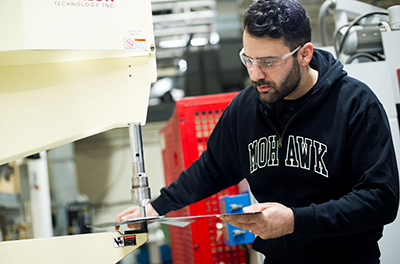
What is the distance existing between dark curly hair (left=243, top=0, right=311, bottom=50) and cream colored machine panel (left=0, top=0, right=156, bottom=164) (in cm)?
36

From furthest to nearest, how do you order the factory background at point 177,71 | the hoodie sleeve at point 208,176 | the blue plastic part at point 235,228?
the factory background at point 177,71
the blue plastic part at point 235,228
the hoodie sleeve at point 208,176

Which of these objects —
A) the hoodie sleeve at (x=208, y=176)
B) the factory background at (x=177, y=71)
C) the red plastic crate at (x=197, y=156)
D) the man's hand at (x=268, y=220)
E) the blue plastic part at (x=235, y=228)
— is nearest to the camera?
the man's hand at (x=268, y=220)

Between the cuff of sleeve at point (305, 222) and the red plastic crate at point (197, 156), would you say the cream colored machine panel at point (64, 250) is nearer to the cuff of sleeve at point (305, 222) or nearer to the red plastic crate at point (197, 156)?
the cuff of sleeve at point (305, 222)

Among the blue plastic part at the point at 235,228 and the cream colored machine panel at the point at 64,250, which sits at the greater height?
the cream colored machine panel at the point at 64,250

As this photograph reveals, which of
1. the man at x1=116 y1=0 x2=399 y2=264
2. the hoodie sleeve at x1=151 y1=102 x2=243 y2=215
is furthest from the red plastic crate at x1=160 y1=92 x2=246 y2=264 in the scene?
the man at x1=116 y1=0 x2=399 y2=264

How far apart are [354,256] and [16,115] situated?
110cm

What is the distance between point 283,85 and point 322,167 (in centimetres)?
30

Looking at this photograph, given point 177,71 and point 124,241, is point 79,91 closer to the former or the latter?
point 124,241

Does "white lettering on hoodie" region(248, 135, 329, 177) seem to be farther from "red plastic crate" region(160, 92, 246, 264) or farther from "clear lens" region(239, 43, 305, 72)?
"red plastic crate" region(160, 92, 246, 264)

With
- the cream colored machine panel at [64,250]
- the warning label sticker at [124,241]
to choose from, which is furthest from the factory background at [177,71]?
the warning label sticker at [124,241]

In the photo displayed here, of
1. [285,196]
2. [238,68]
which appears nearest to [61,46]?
[285,196]

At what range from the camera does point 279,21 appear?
118 cm

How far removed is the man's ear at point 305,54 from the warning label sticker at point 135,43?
1.73 feet

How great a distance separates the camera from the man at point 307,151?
3.32 feet
